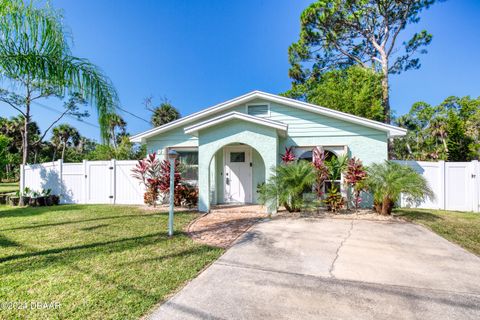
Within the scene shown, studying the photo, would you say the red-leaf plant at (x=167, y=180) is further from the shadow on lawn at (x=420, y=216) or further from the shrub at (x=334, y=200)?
the shadow on lawn at (x=420, y=216)

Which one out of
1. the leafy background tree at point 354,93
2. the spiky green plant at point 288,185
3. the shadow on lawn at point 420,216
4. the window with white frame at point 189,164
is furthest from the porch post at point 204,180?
the leafy background tree at point 354,93

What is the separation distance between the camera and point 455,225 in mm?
6234

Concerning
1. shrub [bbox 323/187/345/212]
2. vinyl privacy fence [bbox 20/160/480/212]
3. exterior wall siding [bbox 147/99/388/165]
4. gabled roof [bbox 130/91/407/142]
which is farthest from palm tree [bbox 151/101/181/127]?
shrub [bbox 323/187/345/212]

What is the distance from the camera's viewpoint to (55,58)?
3.97m

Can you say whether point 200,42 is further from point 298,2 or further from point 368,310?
point 368,310

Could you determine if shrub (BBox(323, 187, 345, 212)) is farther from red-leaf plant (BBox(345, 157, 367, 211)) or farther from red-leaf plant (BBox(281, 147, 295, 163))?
red-leaf plant (BBox(281, 147, 295, 163))

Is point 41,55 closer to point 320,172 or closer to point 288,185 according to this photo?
point 288,185

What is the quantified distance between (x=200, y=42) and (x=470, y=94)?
87.8ft

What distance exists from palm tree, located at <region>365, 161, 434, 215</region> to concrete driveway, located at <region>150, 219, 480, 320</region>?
1.78m

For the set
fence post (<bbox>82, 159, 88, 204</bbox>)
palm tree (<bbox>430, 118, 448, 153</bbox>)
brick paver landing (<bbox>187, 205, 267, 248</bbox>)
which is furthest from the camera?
palm tree (<bbox>430, 118, 448, 153</bbox>)

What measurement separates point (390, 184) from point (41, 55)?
905cm

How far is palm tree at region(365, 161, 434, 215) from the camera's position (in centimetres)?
670

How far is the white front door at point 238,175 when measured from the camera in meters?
9.61

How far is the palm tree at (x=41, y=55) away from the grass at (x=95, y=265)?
9.96 ft
